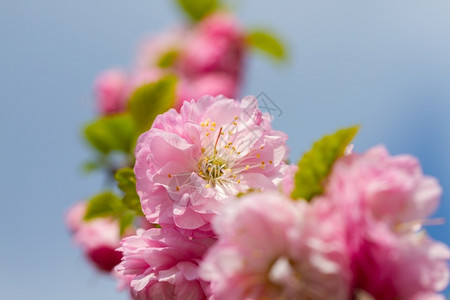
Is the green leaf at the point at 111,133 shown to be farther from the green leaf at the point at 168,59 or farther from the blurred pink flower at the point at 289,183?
the blurred pink flower at the point at 289,183

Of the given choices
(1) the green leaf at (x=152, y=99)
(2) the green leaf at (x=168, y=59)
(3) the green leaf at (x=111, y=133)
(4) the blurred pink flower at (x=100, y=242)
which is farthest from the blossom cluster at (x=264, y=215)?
(2) the green leaf at (x=168, y=59)

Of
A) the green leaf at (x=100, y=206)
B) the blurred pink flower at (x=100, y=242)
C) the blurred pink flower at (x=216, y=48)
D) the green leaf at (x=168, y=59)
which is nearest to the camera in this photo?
the green leaf at (x=100, y=206)

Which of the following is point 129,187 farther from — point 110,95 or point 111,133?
point 110,95

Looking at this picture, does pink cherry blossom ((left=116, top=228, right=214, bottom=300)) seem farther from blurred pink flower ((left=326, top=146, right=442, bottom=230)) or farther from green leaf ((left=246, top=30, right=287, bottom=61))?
green leaf ((left=246, top=30, right=287, bottom=61))

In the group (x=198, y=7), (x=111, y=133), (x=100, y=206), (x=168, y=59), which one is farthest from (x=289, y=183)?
(x=198, y=7)

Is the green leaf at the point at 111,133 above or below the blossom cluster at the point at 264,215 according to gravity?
above

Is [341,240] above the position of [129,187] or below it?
below

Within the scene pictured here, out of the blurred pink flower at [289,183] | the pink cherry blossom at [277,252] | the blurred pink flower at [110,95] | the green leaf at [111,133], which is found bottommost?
the pink cherry blossom at [277,252]
